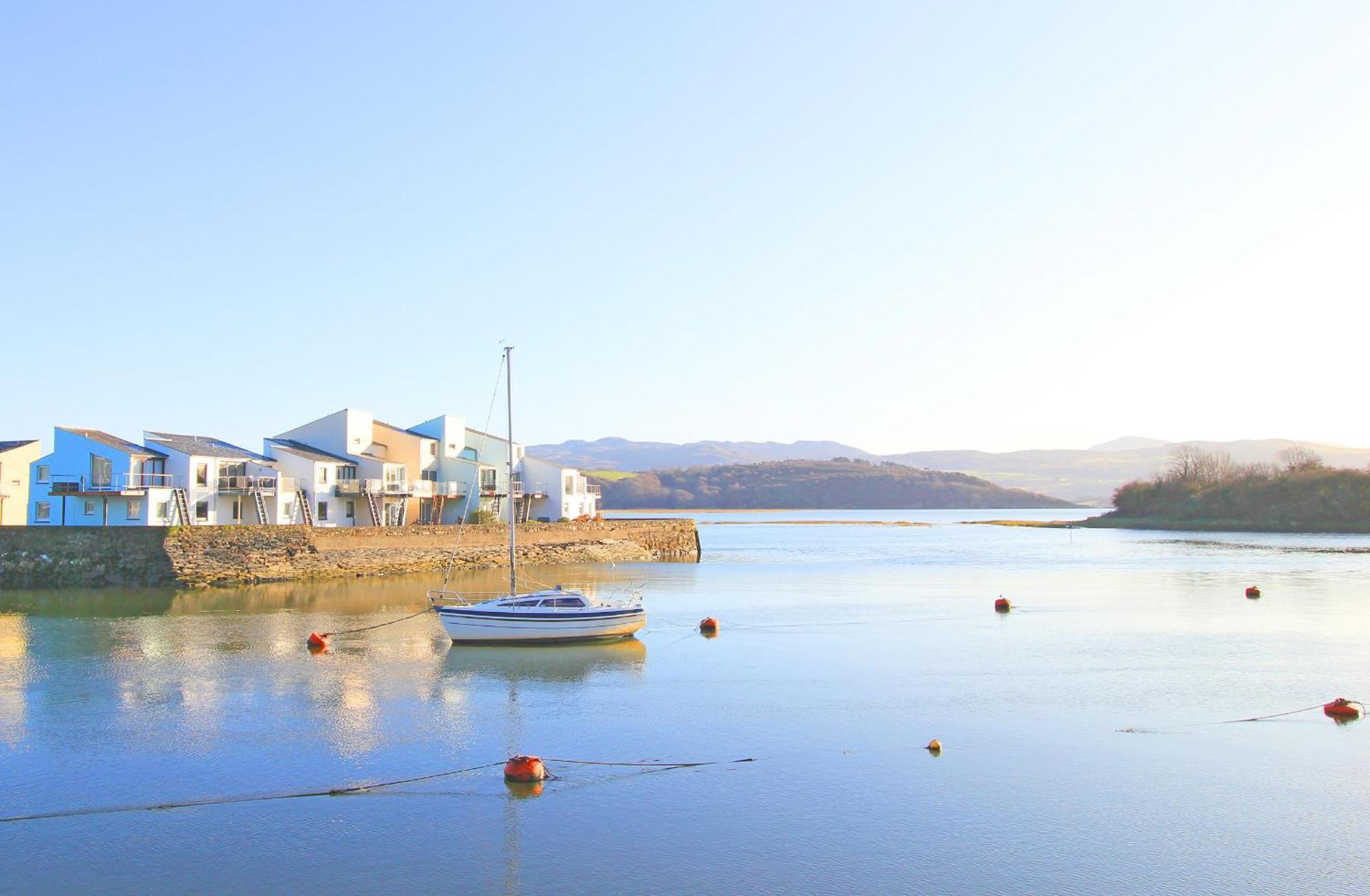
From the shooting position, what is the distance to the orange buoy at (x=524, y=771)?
1583 cm

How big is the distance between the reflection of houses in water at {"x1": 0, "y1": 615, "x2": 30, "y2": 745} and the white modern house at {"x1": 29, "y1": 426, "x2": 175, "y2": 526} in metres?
15.1

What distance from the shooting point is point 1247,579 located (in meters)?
53.2

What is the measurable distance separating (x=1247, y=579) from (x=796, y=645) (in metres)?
34.3

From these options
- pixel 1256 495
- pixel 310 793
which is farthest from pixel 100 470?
pixel 1256 495

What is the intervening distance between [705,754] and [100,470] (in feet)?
143

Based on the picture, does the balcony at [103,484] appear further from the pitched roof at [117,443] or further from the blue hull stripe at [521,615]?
the blue hull stripe at [521,615]

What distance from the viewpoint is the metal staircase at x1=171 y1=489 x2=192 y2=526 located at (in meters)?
51.2

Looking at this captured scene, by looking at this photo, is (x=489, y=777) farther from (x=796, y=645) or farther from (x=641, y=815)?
(x=796, y=645)

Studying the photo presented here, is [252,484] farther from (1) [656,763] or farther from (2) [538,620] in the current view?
(1) [656,763]

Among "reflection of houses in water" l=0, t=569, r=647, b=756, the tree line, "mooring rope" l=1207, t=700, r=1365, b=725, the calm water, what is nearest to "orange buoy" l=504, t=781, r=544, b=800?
the calm water

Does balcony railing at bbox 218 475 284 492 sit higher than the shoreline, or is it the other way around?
balcony railing at bbox 218 475 284 492

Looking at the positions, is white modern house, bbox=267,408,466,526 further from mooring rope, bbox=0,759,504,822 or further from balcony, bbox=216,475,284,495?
mooring rope, bbox=0,759,504,822

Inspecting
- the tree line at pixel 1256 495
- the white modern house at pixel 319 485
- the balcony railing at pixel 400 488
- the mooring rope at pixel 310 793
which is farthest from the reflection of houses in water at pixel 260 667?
the tree line at pixel 1256 495

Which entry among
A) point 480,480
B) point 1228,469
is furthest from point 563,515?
point 1228,469
